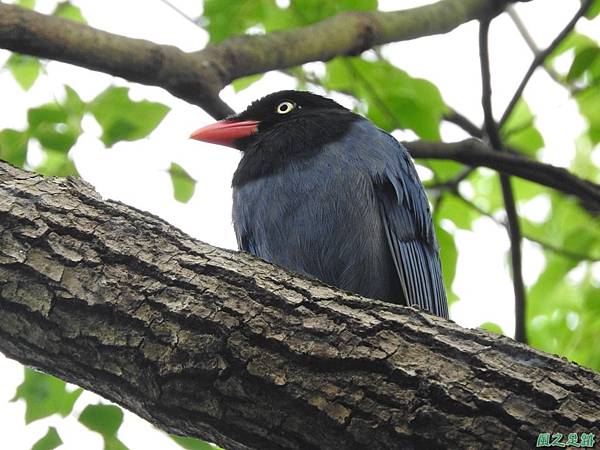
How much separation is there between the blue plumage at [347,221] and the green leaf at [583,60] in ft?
3.74

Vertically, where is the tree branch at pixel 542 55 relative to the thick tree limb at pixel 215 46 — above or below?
above

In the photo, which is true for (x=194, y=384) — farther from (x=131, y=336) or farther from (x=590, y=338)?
(x=590, y=338)

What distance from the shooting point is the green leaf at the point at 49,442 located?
3.91 meters

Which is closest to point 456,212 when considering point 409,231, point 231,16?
point 409,231

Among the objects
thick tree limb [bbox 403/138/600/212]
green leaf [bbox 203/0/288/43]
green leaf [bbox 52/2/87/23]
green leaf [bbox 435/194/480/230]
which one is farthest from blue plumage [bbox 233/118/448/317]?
green leaf [bbox 52/2/87/23]

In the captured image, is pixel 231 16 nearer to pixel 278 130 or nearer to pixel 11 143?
pixel 278 130

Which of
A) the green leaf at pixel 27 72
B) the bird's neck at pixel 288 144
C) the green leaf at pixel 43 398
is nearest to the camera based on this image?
the green leaf at pixel 43 398

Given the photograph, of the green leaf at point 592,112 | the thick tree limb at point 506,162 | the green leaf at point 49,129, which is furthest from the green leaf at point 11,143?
the green leaf at point 592,112

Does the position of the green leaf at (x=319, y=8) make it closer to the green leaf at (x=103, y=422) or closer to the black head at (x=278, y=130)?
the black head at (x=278, y=130)

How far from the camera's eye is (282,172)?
5156 mm

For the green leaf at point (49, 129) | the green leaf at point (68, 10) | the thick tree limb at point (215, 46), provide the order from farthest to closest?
1. the green leaf at point (68, 10)
2. the green leaf at point (49, 129)
3. the thick tree limb at point (215, 46)

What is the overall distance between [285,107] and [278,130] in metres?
0.29

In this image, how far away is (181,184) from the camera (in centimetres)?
579

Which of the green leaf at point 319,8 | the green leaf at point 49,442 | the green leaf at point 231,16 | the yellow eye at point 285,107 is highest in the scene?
the green leaf at point 319,8
